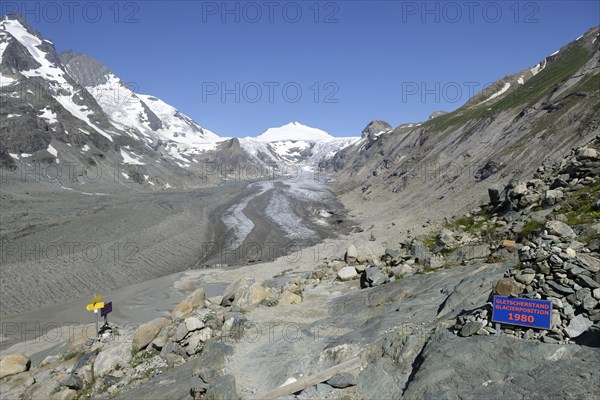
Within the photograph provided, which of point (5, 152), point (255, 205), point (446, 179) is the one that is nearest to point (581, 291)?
point (446, 179)

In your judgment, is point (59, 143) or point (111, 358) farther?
point (59, 143)

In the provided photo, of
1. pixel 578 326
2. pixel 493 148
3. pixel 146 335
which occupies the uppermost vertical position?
pixel 493 148

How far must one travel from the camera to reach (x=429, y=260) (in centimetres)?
1947

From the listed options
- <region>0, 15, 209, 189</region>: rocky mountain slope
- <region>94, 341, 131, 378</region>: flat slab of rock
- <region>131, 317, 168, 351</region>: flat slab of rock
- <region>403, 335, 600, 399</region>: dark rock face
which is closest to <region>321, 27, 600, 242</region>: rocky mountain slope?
<region>403, 335, 600, 399</region>: dark rock face

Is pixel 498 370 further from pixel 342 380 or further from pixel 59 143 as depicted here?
pixel 59 143

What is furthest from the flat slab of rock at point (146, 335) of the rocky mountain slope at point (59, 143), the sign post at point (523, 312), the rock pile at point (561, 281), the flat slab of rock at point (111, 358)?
the rocky mountain slope at point (59, 143)

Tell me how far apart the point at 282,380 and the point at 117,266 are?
34.5 meters

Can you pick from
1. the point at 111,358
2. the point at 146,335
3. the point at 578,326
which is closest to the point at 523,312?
the point at 578,326

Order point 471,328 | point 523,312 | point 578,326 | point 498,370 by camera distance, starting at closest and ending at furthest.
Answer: point 578,326 → point 498,370 → point 523,312 → point 471,328

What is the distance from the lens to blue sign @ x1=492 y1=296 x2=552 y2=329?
8578 millimetres

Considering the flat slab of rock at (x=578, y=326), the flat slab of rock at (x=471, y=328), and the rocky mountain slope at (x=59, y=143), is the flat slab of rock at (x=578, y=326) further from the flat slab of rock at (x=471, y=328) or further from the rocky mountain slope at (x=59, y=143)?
the rocky mountain slope at (x=59, y=143)

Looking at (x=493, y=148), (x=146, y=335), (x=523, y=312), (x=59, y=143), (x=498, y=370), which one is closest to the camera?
(x=498, y=370)

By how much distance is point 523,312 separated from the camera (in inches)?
350

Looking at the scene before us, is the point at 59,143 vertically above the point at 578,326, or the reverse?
the point at 59,143
